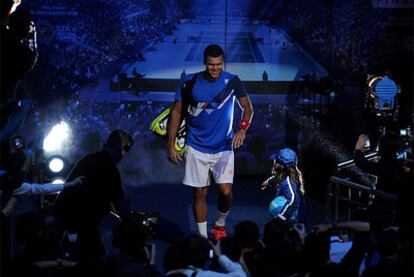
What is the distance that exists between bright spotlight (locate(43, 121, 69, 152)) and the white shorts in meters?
3.45

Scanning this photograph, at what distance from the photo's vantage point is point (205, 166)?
7.64 meters

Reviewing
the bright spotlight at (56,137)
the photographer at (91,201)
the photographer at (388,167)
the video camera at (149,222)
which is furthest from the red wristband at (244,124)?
the bright spotlight at (56,137)

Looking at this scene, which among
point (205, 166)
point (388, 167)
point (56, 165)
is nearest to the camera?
point (388, 167)

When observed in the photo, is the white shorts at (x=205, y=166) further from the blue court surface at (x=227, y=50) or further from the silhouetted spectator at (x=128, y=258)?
the blue court surface at (x=227, y=50)

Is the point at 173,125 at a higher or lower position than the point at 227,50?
lower

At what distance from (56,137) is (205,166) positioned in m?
3.69

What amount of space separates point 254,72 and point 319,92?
93 cm

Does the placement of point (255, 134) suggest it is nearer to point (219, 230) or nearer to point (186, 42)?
point (186, 42)

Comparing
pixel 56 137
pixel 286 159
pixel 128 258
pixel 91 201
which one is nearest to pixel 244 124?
pixel 286 159

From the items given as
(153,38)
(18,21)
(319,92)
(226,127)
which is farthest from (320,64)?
(18,21)

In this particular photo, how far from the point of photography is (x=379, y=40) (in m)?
11.1

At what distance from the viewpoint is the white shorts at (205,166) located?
7.62 meters

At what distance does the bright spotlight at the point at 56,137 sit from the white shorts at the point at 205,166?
345cm

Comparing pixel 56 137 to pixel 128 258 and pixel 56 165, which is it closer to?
pixel 56 165
